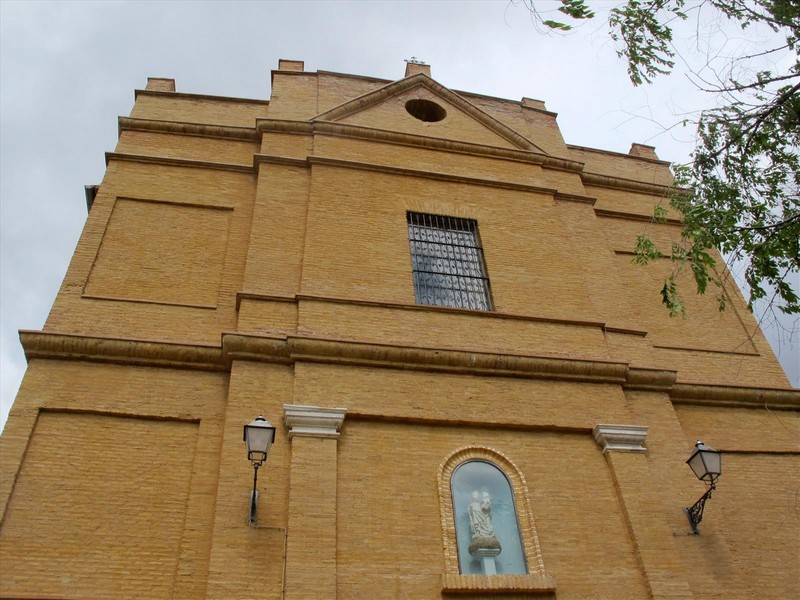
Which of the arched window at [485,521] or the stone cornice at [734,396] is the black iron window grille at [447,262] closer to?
the arched window at [485,521]

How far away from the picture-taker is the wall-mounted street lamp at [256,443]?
6.32 meters

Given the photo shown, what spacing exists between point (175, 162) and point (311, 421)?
544 centimetres

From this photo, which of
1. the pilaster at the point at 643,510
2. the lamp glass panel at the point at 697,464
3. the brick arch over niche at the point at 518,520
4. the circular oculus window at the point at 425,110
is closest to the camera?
the brick arch over niche at the point at 518,520

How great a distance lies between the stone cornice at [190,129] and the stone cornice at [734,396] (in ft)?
24.8

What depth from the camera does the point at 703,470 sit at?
7.29 m

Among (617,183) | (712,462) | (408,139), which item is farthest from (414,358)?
(617,183)

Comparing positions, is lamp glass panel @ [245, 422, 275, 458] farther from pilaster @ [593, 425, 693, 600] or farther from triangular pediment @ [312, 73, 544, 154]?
triangular pediment @ [312, 73, 544, 154]

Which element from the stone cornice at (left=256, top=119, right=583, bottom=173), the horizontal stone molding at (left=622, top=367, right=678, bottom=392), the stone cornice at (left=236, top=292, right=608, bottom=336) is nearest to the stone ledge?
the horizontal stone molding at (left=622, top=367, right=678, bottom=392)

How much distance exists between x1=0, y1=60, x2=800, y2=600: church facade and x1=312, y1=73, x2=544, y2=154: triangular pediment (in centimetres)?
40

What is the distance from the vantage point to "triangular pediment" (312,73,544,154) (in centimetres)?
1190

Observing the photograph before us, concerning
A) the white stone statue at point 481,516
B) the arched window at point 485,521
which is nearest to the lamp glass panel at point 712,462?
the arched window at point 485,521

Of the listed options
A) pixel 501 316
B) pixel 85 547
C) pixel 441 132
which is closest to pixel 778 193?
pixel 501 316

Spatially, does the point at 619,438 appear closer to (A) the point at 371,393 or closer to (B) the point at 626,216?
(A) the point at 371,393

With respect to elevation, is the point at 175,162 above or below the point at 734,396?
above
